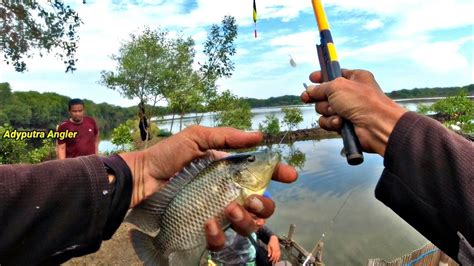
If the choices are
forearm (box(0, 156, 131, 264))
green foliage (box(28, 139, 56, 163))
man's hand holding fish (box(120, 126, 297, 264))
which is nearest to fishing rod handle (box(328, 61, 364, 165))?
man's hand holding fish (box(120, 126, 297, 264))

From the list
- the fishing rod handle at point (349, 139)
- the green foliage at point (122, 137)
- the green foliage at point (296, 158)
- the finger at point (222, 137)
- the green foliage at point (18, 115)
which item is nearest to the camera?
the fishing rod handle at point (349, 139)

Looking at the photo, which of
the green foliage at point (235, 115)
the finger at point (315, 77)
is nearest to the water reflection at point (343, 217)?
the green foliage at point (235, 115)

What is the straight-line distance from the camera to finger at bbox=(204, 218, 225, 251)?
2043 mm

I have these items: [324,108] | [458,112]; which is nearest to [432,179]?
[324,108]

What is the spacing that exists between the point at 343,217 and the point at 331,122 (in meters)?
16.7

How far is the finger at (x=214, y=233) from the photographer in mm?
2043

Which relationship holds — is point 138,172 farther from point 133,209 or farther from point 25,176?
point 25,176

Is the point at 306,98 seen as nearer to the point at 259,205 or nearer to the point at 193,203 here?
the point at 259,205

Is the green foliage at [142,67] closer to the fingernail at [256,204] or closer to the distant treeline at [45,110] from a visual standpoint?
the distant treeline at [45,110]

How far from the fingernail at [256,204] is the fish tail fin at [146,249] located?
1.68ft

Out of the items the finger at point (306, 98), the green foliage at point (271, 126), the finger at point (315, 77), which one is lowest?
the green foliage at point (271, 126)

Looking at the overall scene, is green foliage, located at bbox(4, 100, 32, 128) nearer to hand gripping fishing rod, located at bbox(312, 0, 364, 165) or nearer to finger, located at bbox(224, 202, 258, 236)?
hand gripping fishing rod, located at bbox(312, 0, 364, 165)

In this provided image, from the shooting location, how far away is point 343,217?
18.0 metres

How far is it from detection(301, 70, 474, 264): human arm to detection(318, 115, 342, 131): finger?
62mm
